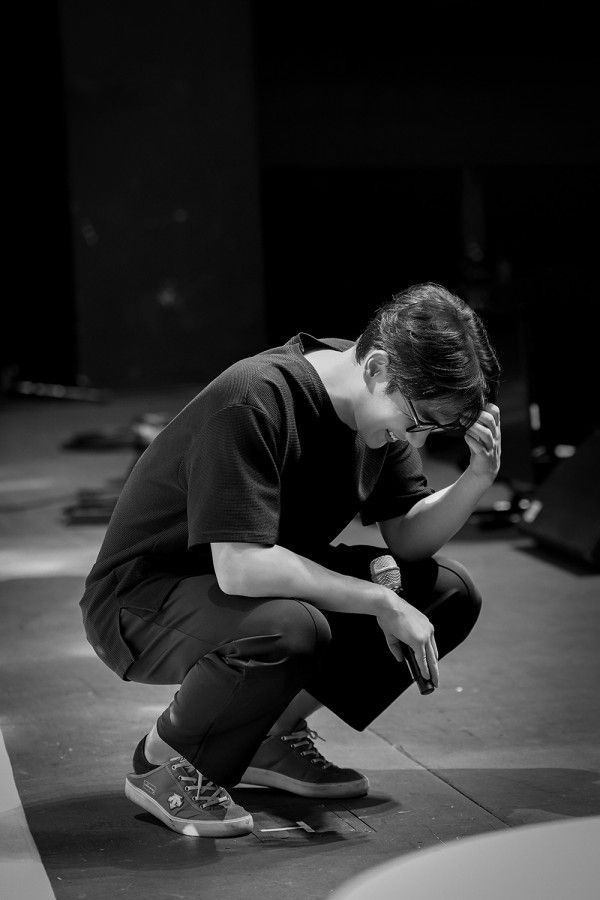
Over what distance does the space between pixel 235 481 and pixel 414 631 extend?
1.21ft

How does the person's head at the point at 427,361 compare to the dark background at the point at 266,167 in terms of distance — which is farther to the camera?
the dark background at the point at 266,167

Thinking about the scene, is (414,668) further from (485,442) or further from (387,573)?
(485,442)

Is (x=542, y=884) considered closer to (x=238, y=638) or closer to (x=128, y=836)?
(x=238, y=638)

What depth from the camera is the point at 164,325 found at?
1109cm

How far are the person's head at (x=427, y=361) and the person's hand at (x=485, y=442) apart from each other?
0.09 meters

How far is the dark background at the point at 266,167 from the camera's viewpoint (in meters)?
10.8

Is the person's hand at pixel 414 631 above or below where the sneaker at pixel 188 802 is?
above

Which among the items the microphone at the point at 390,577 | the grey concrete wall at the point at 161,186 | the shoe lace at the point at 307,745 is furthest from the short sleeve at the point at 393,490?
the grey concrete wall at the point at 161,186

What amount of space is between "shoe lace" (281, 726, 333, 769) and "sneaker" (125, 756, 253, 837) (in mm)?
176

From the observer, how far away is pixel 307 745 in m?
2.31

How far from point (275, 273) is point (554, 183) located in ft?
8.96

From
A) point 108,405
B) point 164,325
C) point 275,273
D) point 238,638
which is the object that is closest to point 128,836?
point 238,638

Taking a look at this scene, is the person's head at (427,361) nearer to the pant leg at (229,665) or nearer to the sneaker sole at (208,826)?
the pant leg at (229,665)

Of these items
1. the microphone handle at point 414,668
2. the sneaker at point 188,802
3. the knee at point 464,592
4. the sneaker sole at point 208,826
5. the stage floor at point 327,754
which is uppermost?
the knee at point 464,592
